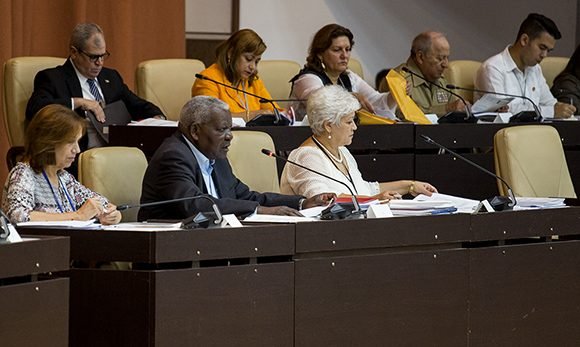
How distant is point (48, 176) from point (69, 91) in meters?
1.71

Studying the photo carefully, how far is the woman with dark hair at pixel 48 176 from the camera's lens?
4133 millimetres

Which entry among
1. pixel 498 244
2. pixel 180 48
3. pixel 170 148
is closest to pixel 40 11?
pixel 180 48

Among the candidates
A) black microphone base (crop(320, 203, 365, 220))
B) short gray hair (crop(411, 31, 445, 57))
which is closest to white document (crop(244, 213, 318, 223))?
black microphone base (crop(320, 203, 365, 220))

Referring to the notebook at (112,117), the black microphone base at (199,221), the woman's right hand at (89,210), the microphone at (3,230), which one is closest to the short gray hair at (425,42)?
the notebook at (112,117)

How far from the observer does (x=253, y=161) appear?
507 centimetres

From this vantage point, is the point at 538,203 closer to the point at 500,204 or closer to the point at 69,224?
the point at 500,204

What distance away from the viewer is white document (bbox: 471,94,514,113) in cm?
702

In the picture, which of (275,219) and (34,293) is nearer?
(34,293)

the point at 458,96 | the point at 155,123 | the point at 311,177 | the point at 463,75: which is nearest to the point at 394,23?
the point at 463,75

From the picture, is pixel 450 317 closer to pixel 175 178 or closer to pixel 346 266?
pixel 346 266

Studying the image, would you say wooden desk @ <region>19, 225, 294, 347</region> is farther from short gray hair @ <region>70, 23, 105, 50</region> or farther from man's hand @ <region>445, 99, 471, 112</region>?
man's hand @ <region>445, 99, 471, 112</region>

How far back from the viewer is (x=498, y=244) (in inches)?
169

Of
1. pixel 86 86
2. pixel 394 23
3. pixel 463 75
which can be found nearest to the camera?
pixel 86 86

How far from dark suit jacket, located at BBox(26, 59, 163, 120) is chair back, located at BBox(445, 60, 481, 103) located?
1.93 m
